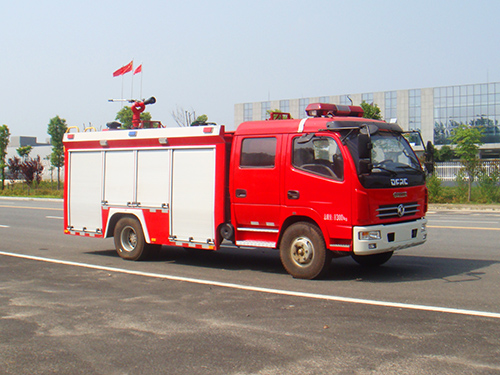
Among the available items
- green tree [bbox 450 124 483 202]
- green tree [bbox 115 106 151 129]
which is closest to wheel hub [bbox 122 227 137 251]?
green tree [bbox 450 124 483 202]

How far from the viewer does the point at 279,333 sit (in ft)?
19.9

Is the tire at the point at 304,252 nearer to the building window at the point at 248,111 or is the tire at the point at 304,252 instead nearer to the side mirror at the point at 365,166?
the side mirror at the point at 365,166

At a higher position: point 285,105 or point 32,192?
point 285,105

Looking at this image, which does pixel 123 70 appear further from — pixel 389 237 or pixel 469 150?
pixel 469 150

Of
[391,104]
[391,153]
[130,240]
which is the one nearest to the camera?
[391,153]

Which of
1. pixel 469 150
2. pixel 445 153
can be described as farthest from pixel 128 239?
pixel 445 153

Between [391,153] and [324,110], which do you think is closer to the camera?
[391,153]

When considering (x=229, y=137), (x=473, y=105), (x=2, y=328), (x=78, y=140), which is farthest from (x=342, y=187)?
(x=473, y=105)

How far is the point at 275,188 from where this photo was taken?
930cm

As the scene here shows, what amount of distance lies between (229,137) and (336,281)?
10.1ft

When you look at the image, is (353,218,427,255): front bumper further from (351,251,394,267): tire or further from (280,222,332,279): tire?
(351,251,394,267): tire

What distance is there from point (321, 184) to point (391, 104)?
86893 mm

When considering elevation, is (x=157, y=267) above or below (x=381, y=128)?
below

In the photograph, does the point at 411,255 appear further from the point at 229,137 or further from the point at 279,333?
the point at 279,333
